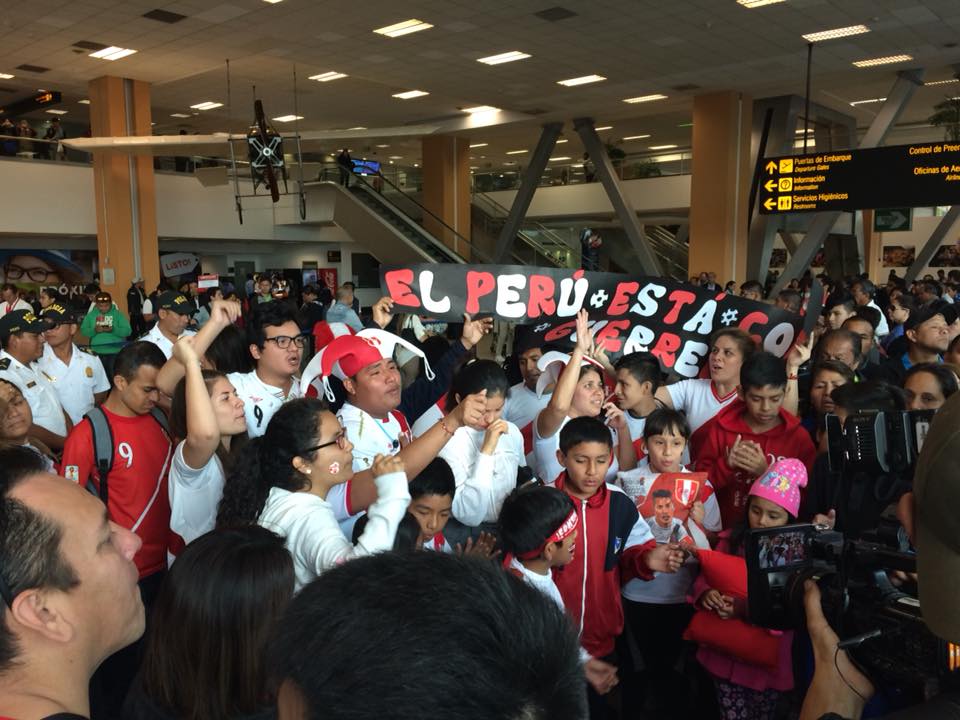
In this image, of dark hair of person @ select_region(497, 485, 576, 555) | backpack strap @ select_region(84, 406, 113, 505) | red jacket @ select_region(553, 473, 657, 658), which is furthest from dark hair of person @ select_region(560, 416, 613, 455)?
backpack strap @ select_region(84, 406, 113, 505)

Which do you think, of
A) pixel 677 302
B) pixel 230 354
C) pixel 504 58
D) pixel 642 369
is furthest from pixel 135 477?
pixel 504 58

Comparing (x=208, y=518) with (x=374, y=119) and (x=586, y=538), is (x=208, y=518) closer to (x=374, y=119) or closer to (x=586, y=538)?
(x=586, y=538)

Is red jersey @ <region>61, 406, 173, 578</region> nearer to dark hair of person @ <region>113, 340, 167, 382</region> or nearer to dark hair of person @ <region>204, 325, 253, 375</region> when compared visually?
dark hair of person @ <region>113, 340, 167, 382</region>

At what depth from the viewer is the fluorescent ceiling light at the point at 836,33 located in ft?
34.0

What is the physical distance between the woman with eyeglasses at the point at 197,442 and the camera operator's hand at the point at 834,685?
6.17 ft

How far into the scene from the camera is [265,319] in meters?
3.35

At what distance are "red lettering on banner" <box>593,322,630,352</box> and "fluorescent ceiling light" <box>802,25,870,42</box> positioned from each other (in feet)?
26.7

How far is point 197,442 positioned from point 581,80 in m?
12.2

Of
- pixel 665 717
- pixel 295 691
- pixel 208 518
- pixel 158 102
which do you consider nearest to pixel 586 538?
pixel 665 717

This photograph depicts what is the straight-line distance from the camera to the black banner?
4.34 meters

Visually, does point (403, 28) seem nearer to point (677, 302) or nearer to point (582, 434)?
point (677, 302)

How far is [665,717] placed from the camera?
315 centimetres

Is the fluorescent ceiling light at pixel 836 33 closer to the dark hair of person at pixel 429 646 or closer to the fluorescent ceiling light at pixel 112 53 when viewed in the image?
the fluorescent ceiling light at pixel 112 53

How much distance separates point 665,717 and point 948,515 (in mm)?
2613
